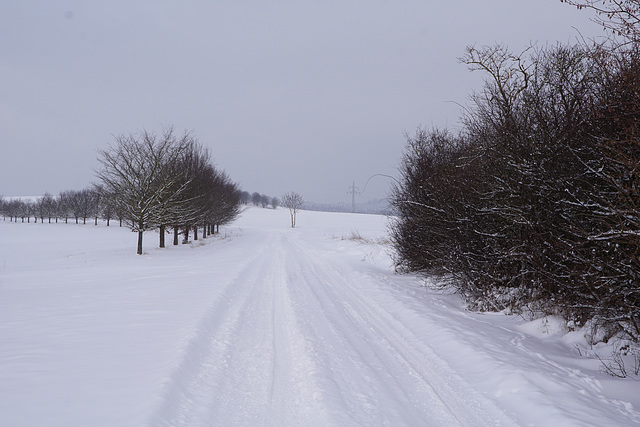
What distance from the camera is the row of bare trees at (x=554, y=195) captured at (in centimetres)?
446

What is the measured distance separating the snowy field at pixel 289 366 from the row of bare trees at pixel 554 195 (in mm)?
903

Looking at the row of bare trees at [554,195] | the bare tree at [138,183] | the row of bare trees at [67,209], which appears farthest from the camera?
the row of bare trees at [67,209]

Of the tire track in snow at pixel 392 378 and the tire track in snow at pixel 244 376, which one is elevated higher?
the tire track in snow at pixel 244 376

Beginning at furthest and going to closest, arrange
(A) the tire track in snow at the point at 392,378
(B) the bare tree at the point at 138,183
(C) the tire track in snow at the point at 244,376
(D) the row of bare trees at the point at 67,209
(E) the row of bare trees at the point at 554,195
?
(D) the row of bare trees at the point at 67,209, (B) the bare tree at the point at 138,183, (E) the row of bare trees at the point at 554,195, (A) the tire track in snow at the point at 392,378, (C) the tire track in snow at the point at 244,376

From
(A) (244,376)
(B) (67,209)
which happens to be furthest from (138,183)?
(B) (67,209)

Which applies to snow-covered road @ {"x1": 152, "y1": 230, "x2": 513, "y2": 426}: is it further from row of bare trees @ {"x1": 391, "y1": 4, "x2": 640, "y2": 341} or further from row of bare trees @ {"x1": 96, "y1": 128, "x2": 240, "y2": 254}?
row of bare trees @ {"x1": 96, "y1": 128, "x2": 240, "y2": 254}

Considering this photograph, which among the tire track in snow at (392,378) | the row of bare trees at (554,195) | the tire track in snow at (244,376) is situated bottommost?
the tire track in snow at (392,378)

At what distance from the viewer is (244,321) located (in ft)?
20.1

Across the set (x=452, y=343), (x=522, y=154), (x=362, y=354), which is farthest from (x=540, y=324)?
(x=362, y=354)

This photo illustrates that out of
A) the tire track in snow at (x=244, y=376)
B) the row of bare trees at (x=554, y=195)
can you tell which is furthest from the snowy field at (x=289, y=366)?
the row of bare trees at (x=554, y=195)

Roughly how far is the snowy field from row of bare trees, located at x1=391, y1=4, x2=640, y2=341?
2.96 feet

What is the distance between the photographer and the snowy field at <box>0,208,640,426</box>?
3182 mm

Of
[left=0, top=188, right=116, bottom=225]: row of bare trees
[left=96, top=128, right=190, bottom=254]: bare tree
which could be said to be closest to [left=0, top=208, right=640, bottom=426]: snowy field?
[left=96, top=128, right=190, bottom=254]: bare tree

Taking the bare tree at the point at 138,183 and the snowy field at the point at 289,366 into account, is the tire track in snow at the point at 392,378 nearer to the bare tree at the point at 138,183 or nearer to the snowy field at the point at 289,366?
the snowy field at the point at 289,366
